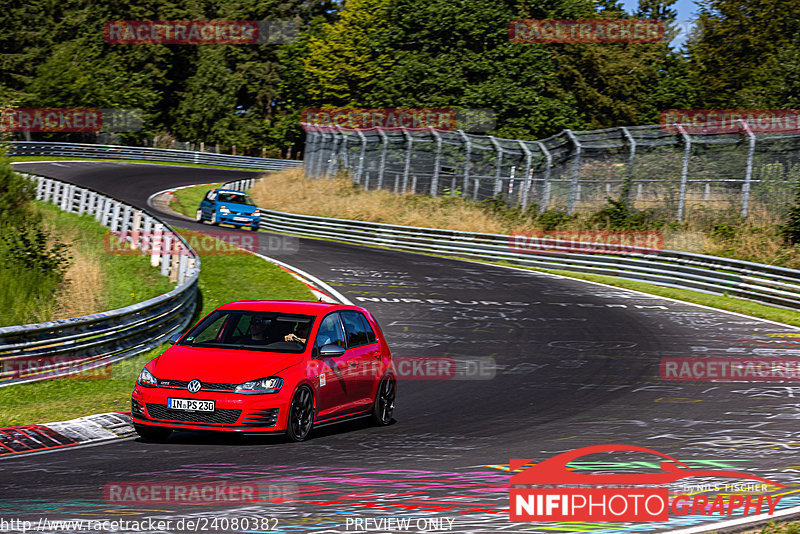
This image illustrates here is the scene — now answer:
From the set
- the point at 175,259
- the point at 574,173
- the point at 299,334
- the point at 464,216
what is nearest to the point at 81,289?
the point at 175,259

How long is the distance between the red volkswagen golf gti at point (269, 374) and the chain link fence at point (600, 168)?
19.9m

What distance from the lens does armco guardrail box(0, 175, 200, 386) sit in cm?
1334

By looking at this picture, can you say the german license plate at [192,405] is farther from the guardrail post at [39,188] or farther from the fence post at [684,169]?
the guardrail post at [39,188]

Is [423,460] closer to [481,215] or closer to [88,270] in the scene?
[88,270]

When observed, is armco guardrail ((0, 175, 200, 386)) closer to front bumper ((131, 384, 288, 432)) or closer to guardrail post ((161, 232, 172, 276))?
guardrail post ((161, 232, 172, 276))

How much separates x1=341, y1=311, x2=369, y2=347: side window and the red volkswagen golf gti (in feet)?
0.05

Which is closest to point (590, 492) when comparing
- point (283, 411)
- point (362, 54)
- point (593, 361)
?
point (283, 411)

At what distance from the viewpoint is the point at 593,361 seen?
16578 millimetres

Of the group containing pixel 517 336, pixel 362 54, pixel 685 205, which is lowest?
pixel 517 336

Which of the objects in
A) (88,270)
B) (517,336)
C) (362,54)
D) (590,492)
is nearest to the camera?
(590,492)

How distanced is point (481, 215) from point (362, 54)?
147 ft

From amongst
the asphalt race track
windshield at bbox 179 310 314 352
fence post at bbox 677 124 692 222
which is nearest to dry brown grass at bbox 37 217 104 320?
the asphalt race track

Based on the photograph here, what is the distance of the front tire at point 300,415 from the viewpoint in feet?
32.8

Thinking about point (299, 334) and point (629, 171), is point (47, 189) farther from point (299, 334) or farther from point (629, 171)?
point (299, 334)
